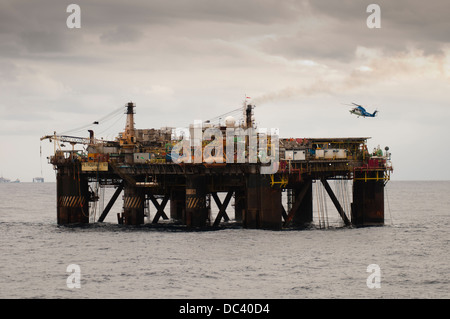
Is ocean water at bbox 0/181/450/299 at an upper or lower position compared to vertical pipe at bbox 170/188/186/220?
lower

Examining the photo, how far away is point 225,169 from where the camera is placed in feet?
251

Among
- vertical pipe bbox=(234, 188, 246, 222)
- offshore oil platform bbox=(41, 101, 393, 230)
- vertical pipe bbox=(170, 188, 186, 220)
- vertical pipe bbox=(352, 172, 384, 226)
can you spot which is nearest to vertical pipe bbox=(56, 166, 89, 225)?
offshore oil platform bbox=(41, 101, 393, 230)

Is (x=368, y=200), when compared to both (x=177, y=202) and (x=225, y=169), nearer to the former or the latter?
(x=225, y=169)

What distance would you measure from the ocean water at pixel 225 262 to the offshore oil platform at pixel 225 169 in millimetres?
3085

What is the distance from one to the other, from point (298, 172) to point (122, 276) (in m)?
29.2

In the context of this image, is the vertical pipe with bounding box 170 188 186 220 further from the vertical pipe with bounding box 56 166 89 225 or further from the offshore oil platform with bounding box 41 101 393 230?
the vertical pipe with bounding box 56 166 89 225

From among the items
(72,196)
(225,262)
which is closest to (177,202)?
(72,196)

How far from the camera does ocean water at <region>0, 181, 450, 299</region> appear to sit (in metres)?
47.4

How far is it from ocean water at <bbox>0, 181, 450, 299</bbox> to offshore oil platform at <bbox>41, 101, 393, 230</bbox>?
3085mm

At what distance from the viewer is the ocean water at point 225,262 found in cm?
4744

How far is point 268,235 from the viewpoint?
71.2 metres
